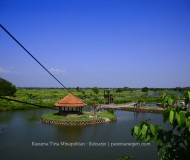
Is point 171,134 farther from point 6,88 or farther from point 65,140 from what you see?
point 6,88

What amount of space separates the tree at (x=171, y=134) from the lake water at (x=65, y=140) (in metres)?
14.1

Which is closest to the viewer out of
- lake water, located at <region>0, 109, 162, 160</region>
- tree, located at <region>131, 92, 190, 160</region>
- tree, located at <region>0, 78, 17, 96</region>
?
tree, located at <region>131, 92, 190, 160</region>

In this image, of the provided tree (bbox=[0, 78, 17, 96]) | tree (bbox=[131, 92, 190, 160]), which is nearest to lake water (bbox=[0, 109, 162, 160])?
tree (bbox=[131, 92, 190, 160])

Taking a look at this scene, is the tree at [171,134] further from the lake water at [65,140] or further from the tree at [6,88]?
the tree at [6,88]

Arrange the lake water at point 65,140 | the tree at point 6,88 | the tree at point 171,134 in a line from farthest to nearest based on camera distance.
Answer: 1. the tree at point 6,88
2. the lake water at point 65,140
3. the tree at point 171,134

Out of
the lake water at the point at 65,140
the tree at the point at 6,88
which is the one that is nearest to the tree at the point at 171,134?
the lake water at the point at 65,140

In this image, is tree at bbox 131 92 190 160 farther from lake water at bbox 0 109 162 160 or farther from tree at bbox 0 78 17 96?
tree at bbox 0 78 17 96

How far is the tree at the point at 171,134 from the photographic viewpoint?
7.75ft

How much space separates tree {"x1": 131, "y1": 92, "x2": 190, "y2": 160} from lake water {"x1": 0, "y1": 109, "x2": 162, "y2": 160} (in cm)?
1406

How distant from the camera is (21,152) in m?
17.9

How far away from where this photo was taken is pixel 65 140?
72.0 feet

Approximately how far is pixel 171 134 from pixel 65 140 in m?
20.0

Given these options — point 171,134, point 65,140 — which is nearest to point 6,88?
point 65,140

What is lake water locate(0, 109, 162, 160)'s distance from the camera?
55.9 feet
